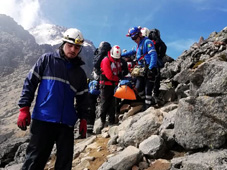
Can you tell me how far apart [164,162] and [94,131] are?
530cm

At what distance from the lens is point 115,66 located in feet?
27.9

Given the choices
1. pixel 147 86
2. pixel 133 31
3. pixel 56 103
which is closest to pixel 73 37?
pixel 56 103

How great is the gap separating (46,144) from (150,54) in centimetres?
600

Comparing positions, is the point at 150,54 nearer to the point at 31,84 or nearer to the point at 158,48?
the point at 158,48

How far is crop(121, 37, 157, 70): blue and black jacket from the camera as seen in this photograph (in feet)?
26.8

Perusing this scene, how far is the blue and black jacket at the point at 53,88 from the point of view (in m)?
3.68

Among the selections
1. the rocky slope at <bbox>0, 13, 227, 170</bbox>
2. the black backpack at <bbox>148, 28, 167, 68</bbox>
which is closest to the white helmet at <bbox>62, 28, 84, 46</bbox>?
the rocky slope at <bbox>0, 13, 227, 170</bbox>

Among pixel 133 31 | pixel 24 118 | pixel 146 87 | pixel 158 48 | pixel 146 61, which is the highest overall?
pixel 133 31

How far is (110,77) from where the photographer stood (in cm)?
831

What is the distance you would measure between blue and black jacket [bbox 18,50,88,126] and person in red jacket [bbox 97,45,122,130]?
4127mm

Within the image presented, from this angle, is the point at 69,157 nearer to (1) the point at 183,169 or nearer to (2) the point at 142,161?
(2) the point at 142,161

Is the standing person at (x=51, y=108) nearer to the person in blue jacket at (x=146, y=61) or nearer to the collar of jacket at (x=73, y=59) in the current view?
the collar of jacket at (x=73, y=59)

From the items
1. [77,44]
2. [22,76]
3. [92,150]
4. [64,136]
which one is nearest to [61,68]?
[77,44]

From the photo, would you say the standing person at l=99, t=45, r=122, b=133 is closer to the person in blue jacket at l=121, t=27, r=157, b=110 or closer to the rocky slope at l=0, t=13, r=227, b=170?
the person in blue jacket at l=121, t=27, r=157, b=110
